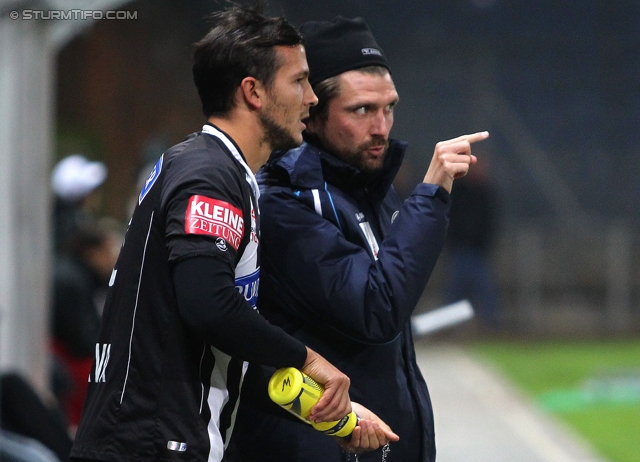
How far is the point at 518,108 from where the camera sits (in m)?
14.1

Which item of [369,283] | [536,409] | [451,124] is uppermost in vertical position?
[451,124]

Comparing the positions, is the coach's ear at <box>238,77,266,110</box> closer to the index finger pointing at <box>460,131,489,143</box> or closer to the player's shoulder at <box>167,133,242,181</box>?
the player's shoulder at <box>167,133,242,181</box>

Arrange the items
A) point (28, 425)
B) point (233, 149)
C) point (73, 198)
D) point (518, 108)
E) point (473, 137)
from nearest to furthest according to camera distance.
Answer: point (233, 149) → point (473, 137) → point (28, 425) → point (73, 198) → point (518, 108)

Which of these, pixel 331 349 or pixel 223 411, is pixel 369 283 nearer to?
pixel 331 349

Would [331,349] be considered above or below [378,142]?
below

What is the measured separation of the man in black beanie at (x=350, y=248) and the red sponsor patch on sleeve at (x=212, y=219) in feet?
1.17

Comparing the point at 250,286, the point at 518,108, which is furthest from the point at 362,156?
the point at 518,108

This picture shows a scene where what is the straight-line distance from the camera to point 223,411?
97.0 inches

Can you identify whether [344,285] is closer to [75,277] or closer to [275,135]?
[275,135]

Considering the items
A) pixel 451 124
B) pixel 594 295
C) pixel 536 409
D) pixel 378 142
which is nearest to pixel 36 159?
pixel 378 142

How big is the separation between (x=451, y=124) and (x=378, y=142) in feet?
35.7

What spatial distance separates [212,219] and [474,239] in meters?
11.3

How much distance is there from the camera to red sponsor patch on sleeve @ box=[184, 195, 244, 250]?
7.32 feet

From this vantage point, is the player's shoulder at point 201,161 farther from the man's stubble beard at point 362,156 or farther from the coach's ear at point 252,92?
the man's stubble beard at point 362,156
